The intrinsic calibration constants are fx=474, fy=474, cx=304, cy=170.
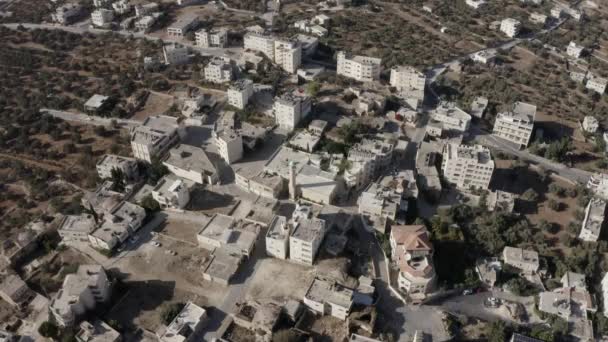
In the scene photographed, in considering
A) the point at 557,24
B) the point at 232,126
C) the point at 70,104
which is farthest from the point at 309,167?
the point at 557,24

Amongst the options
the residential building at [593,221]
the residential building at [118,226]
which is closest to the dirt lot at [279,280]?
the residential building at [118,226]

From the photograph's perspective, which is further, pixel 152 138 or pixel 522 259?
pixel 152 138

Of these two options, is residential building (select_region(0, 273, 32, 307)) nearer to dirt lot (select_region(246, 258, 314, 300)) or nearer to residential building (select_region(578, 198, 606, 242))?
dirt lot (select_region(246, 258, 314, 300))

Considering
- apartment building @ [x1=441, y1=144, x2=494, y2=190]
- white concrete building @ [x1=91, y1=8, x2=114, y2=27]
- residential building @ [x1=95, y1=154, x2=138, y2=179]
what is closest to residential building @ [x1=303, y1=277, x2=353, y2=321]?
apartment building @ [x1=441, y1=144, x2=494, y2=190]

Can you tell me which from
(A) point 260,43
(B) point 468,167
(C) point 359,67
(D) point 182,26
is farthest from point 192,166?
(D) point 182,26

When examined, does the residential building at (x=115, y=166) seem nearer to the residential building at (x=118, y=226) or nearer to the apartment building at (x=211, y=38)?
the residential building at (x=118, y=226)

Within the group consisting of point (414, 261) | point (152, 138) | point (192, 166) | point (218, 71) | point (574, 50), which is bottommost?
point (414, 261)

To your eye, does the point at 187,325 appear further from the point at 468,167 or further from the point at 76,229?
the point at 468,167
